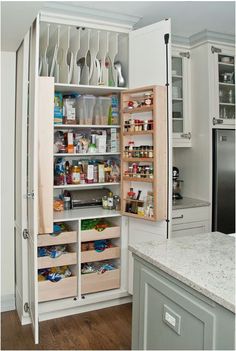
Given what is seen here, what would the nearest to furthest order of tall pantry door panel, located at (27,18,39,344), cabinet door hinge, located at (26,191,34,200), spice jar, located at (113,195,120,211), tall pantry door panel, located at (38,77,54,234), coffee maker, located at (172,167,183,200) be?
tall pantry door panel, located at (27,18,39,344) < cabinet door hinge, located at (26,191,34,200) < tall pantry door panel, located at (38,77,54,234) < spice jar, located at (113,195,120,211) < coffee maker, located at (172,167,183,200)

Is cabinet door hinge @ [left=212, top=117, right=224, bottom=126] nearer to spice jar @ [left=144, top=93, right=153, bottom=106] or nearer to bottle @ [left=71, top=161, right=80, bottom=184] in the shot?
spice jar @ [left=144, top=93, right=153, bottom=106]

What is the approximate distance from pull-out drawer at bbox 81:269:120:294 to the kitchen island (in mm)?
1105

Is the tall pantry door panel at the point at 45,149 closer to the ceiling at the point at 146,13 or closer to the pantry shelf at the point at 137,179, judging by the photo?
the ceiling at the point at 146,13

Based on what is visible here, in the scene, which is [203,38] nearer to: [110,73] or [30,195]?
[110,73]

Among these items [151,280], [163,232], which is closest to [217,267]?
[151,280]

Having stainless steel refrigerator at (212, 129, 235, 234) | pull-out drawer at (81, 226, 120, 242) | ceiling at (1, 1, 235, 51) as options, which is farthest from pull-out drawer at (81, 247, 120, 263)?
ceiling at (1, 1, 235, 51)

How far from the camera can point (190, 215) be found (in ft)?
10.3

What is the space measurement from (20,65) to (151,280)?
192 cm

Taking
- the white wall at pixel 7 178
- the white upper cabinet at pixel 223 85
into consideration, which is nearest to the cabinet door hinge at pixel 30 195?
the white wall at pixel 7 178

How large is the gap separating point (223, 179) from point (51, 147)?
5.82ft

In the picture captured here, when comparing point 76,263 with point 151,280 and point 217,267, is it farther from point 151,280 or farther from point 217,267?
point 217,267

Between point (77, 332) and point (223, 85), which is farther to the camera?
point (223, 85)

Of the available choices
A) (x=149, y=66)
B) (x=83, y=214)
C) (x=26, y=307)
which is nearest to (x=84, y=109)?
(x=149, y=66)

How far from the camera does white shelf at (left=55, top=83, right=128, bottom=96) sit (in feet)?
8.72
